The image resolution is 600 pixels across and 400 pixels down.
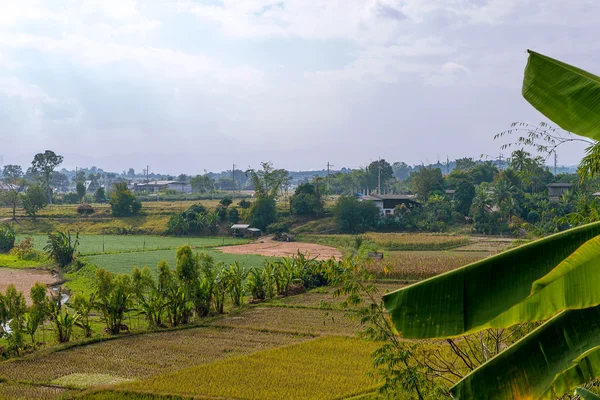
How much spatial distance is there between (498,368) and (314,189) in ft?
132

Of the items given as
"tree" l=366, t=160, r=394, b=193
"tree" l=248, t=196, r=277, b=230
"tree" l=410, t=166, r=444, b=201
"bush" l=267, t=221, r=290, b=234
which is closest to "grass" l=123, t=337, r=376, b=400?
"bush" l=267, t=221, r=290, b=234

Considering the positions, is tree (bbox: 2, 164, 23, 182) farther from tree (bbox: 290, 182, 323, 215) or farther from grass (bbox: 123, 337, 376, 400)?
grass (bbox: 123, 337, 376, 400)

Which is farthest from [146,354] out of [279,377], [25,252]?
[25,252]

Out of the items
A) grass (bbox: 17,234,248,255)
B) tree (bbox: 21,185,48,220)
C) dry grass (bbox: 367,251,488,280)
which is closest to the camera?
dry grass (bbox: 367,251,488,280)

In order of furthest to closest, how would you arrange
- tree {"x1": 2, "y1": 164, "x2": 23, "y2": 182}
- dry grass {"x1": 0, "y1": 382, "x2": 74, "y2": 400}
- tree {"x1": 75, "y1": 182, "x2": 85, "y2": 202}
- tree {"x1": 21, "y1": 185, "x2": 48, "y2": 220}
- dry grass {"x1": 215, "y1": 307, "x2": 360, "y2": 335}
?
tree {"x1": 2, "y1": 164, "x2": 23, "y2": 182} → tree {"x1": 75, "y1": 182, "x2": 85, "y2": 202} → tree {"x1": 21, "y1": 185, "x2": 48, "y2": 220} → dry grass {"x1": 215, "y1": 307, "x2": 360, "y2": 335} → dry grass {"x1": 0, "y1": 382, "x2": 74, "y2": 400}

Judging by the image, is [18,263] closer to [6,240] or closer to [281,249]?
[6,240]

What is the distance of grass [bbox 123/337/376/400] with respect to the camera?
930 centimetres

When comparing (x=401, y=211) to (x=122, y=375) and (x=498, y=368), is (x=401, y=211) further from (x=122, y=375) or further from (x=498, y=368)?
(x=498, y=368)

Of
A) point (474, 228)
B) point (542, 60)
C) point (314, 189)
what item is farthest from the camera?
point (314, 189)

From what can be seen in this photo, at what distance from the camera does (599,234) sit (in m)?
2.56

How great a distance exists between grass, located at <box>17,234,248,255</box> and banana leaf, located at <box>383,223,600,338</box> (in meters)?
A: 28.3

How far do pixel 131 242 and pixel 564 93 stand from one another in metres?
34.4

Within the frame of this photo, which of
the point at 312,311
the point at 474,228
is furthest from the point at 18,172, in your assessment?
the point at 312,311

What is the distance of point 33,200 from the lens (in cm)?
4116
